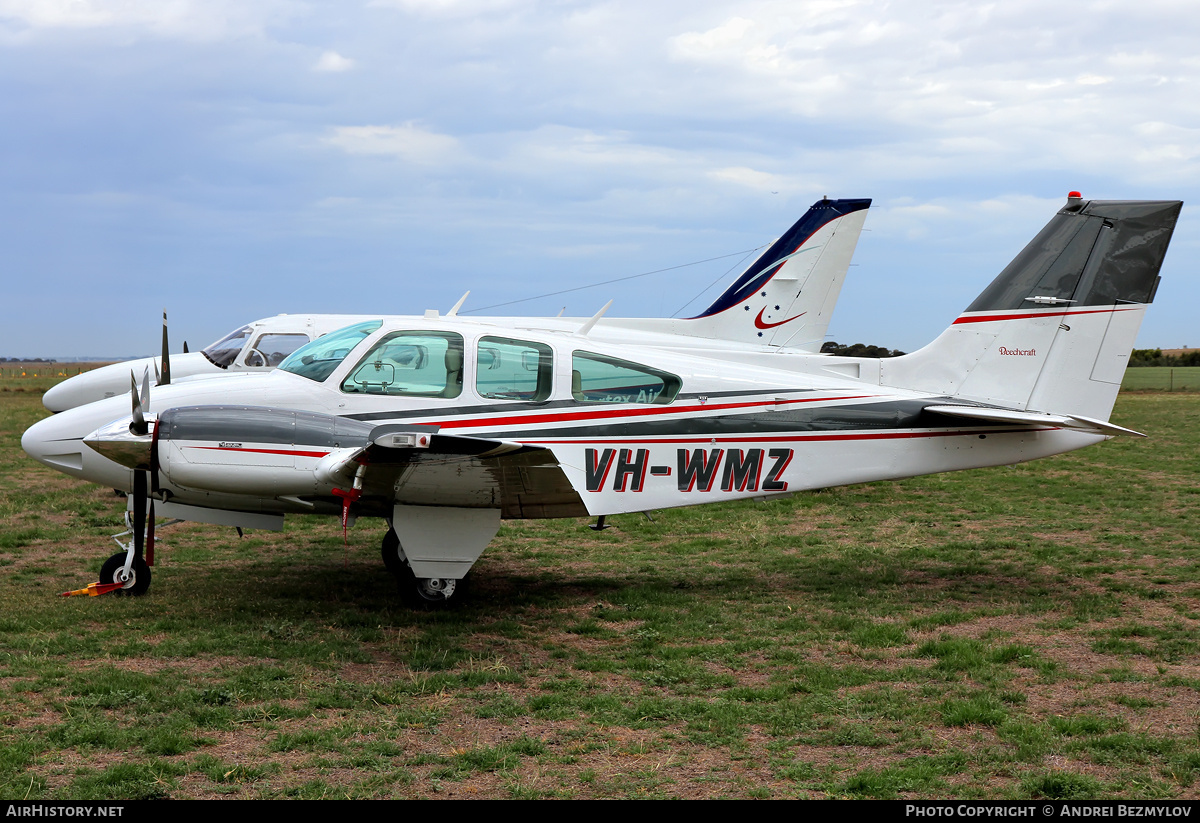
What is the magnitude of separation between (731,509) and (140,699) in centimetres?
948

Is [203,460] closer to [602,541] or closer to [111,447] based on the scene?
[111,447]

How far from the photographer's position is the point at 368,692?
5.82 meters

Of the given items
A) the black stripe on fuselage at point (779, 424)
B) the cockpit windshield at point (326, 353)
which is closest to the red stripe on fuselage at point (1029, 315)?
the black stripe on fuselage at point (779, 424)

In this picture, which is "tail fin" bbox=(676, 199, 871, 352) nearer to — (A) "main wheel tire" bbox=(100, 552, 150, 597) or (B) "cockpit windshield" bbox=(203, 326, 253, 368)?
(B) "cockpit windshield" bbox=(203, 326, 253, 368)

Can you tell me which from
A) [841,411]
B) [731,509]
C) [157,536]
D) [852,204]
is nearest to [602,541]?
[731,509]

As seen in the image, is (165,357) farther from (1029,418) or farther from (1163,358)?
(1163,358)

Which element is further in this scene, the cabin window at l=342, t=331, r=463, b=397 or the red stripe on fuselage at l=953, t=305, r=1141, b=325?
the red stripe on fuselage at l=953, t=305, r=1141, b=325

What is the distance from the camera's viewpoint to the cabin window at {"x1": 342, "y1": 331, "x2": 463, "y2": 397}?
7.70m

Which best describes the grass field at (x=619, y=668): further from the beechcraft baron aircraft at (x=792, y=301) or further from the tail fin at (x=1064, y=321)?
the beechcraft baron aircraft at (x=792, y=301)

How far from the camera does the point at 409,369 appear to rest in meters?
7.72

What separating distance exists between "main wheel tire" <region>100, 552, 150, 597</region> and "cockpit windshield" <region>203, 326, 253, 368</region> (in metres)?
6.14

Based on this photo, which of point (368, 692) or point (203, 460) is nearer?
point (368, 692)

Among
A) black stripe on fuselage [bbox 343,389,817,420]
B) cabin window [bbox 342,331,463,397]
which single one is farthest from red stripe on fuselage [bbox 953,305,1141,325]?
cabin window [bbox 342,331,463,397]


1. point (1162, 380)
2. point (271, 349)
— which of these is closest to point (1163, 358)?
point (1162, 380)
